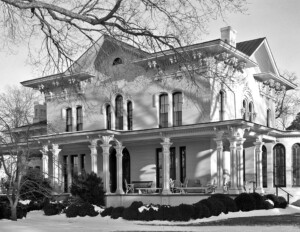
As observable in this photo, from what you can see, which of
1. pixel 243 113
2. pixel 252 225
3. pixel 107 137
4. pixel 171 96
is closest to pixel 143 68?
pixel 171 96

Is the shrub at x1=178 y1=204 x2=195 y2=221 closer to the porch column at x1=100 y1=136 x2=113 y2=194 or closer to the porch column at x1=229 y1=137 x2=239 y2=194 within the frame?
the porch column at x1=229 y1=137 x2=239 y2=194

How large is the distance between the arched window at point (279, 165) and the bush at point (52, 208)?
1346 cm

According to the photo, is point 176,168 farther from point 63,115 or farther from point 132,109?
point 63,115

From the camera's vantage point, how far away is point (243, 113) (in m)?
28.9

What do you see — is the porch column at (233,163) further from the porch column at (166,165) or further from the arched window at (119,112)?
the arched window at (119,112)

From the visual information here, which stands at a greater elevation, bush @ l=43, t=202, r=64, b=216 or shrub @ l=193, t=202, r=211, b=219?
shrub @ l=193, t=202, r=211, b=219

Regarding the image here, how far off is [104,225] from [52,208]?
253 inches

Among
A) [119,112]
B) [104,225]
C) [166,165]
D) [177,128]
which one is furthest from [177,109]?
[104,225]

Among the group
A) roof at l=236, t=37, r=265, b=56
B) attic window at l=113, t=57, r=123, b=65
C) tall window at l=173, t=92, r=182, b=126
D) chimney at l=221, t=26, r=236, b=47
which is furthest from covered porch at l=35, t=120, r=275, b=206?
roof at l=236, t=37, r=265, b=56

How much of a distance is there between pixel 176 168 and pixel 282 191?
6.61 meters

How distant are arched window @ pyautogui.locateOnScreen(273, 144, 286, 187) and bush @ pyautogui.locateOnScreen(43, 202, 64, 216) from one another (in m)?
13.5

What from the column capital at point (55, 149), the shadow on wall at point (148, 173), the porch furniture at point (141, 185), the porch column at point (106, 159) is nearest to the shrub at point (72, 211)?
the porch column at point (106, 159)

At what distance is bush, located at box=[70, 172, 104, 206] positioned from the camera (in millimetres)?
24953

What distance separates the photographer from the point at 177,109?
27859 millimetres
